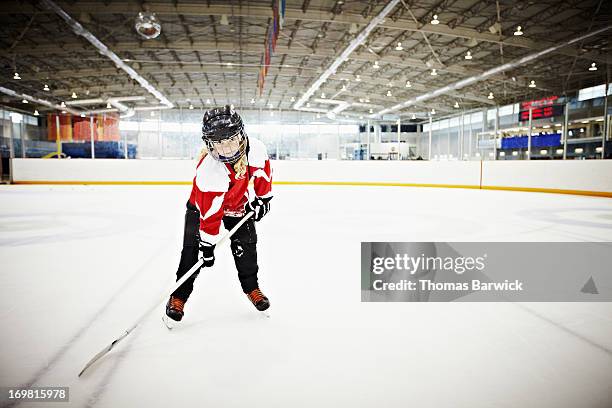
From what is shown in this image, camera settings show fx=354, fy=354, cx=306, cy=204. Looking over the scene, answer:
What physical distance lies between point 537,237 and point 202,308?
359 centimetres

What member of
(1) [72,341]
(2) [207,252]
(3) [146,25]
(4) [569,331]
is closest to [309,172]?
(3) [146,25]

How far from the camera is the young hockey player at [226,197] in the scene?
1680 mm

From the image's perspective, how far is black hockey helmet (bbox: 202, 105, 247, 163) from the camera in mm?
1644

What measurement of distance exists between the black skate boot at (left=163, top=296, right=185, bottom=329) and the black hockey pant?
3 centimetres

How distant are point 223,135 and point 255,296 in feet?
2.91

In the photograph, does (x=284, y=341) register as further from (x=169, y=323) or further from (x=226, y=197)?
(x=226, y=197)

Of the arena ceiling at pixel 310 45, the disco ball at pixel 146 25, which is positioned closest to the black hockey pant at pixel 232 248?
the disco ball at pixel 146 25

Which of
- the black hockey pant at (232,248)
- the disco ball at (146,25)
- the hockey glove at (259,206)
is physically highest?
the disco ball at (146,25)

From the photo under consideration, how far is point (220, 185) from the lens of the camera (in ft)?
5.54

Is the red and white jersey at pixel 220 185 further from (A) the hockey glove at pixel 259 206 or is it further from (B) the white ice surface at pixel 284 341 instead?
(B) the white ice surface at pixel 284 341

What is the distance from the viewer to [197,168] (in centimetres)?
174

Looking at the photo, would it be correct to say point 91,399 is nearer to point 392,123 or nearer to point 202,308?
point 202,308

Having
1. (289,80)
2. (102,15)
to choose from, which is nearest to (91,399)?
(102,15)

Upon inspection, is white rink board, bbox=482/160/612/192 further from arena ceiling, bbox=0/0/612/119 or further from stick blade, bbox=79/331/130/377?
stick blade, bbox=79/331/130/377
